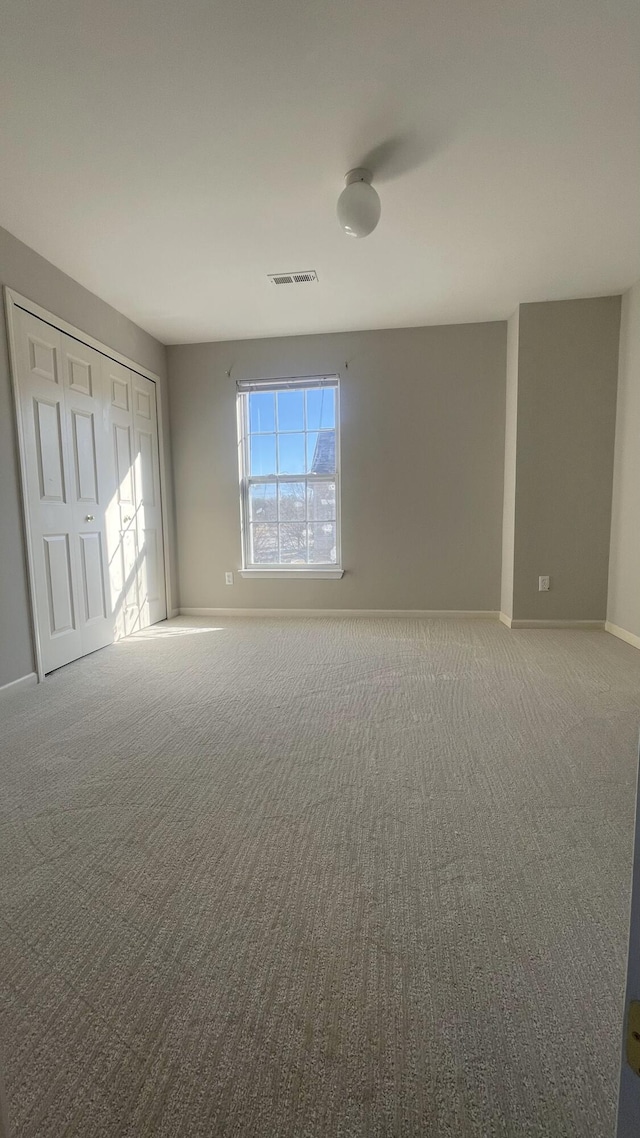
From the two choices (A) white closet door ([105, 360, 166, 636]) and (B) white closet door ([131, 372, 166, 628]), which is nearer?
(A) white closet door ([105, 360, 166, 636])

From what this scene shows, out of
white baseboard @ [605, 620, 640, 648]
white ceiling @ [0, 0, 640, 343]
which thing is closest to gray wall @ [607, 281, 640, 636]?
white baseboard @ [605, 620, 640, 648]

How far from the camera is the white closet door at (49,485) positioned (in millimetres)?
2848

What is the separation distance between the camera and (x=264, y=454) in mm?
4602

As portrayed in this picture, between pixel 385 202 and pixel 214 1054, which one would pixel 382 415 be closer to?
pixel 385 202

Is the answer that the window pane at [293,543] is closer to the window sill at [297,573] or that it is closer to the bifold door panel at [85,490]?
the window sill at [297,573]

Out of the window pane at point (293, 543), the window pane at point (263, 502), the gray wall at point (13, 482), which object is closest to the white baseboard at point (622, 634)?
the window pane at point (293, 543)

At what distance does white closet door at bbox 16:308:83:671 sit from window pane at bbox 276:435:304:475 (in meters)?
1.90

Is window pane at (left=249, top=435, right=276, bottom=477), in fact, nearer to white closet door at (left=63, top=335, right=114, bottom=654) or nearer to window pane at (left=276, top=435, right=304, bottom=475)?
window pane at (left=276, top=435, right=304, bottom=475)

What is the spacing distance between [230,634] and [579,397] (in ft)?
11.0

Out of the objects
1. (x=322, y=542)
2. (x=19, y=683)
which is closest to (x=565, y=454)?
(x=322, y=542)

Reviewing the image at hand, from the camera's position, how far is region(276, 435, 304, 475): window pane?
179 inches

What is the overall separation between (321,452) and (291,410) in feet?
1.60

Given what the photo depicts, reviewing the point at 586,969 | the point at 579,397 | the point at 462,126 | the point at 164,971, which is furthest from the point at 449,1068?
the point at 579,397

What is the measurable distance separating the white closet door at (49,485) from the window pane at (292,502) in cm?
190
